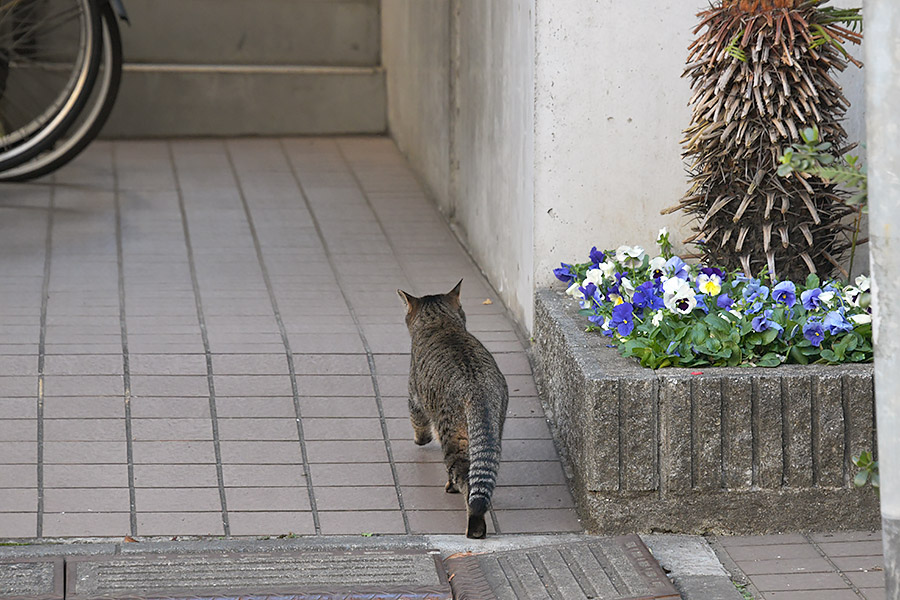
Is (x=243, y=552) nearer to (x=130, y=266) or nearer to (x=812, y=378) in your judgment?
(x=812, y=378)

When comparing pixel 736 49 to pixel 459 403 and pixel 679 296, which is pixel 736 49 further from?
pixel 459 403

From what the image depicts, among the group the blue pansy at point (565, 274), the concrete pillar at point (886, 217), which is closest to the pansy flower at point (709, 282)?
the blue pansy at point (565, 274)

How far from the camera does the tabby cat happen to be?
4055 mm

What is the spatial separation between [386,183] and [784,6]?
4.31 metres

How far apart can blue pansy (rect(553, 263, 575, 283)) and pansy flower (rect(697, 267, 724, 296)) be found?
27.1 inches

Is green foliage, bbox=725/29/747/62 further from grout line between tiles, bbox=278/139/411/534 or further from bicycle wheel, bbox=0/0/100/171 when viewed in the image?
bicycle wheel, bbox=0/0/100/171

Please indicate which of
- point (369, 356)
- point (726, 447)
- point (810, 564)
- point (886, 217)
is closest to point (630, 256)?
point (726, 447)

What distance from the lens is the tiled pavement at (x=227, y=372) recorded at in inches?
172

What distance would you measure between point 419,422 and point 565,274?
38.8 inches

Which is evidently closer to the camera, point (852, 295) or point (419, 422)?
point (852, 295)

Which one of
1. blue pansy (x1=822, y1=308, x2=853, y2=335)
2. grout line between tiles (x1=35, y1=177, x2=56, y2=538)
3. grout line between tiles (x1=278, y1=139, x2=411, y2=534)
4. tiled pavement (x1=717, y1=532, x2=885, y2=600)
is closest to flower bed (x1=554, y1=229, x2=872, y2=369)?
blue pansy (x1=822, y1=308, x2=853, y2=335)

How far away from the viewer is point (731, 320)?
4.40 meters

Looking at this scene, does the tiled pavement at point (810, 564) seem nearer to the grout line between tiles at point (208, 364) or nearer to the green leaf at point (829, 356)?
the green leaf at point (829, 356)

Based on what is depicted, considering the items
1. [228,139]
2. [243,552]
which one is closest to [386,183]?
[228,139]
